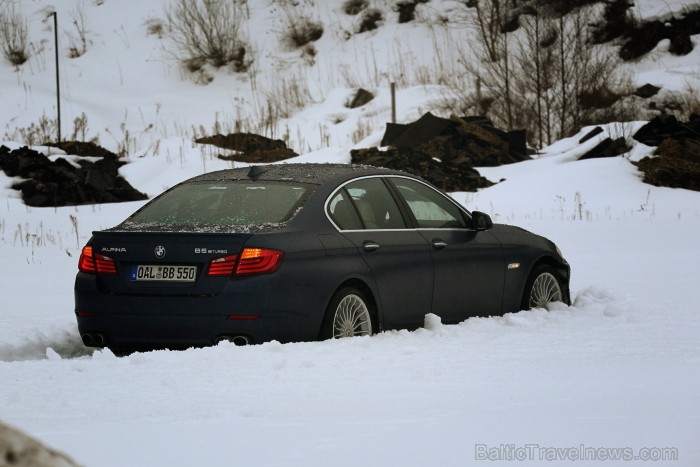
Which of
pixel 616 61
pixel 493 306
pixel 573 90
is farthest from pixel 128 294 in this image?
pixel 616 61

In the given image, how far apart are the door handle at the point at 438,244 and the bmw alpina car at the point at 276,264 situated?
1 cm

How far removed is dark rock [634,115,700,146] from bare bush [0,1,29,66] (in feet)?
80.1

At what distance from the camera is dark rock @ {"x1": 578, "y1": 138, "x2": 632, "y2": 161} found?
2585 centimetres

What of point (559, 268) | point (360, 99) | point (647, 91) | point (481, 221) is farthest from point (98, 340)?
point (360, 99)

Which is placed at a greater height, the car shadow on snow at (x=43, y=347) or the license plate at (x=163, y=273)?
the license plate at (x=163, y=273)

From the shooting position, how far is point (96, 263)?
744 centimetres

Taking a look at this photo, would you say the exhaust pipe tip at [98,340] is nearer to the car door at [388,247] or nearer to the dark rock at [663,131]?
the car door at [388,247]

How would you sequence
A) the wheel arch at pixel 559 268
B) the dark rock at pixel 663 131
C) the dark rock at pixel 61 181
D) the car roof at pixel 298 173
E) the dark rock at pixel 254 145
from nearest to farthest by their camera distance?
the car roof at pixel 298 173 → the wheel arch at pixel 559 268 → the dark rock at pixel 61 181 → the dark rock at pixel 663 131 → the dark rock at pixel 254 145

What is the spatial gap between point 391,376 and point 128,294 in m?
1.79

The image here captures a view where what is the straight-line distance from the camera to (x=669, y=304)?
10.1 meters

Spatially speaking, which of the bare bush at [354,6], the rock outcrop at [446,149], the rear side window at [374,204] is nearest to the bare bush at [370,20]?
the bare bush at [354,6]

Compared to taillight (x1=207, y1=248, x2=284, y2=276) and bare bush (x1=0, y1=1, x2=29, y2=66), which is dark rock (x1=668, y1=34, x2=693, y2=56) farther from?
taillight (x1=207, y1=248, x2=284, y2=276)

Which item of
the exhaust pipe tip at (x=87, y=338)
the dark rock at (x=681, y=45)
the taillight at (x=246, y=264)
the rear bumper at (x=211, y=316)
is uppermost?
the dark rock at (x=681, y=45)

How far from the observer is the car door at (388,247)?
26.0 ft
